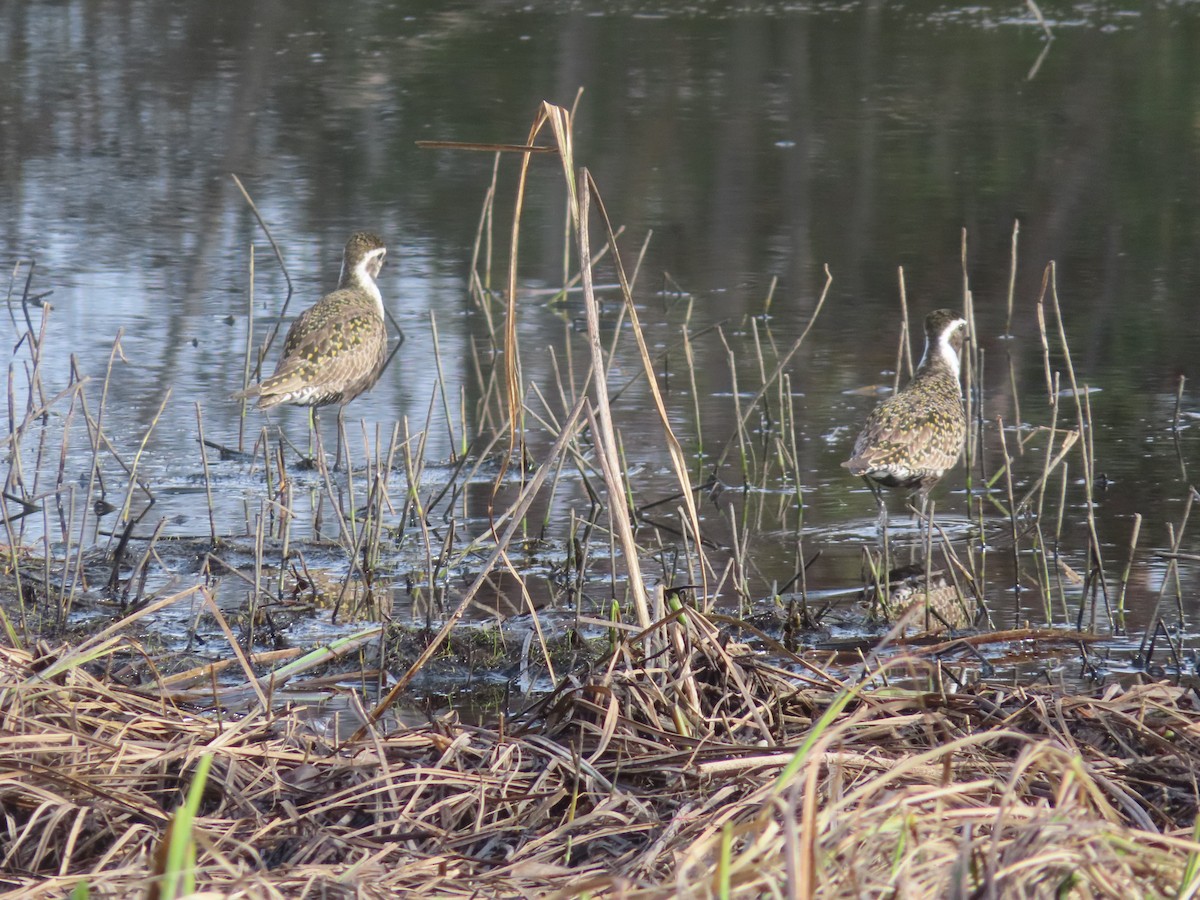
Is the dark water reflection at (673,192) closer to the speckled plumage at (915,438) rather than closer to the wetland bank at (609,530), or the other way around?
the wetland bank at (609,530)

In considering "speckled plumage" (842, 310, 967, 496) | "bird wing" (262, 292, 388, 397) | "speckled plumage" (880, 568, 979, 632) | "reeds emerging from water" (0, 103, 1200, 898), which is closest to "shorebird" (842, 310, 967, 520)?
"speckled plumage" (842, 310, 967, 496)

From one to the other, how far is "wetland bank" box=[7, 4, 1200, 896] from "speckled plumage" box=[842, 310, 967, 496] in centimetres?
24

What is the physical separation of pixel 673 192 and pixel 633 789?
11.2m

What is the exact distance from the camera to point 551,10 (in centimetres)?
2455

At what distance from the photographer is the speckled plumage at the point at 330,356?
732 cm

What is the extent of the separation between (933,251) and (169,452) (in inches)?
243

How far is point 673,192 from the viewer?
14203mm

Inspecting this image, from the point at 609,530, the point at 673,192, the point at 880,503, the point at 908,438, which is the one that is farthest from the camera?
the point at 673,192

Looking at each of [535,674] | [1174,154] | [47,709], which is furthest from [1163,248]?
[47,709]

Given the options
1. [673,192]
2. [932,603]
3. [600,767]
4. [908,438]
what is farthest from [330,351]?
[673,192]

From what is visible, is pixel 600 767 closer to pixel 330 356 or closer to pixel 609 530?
pixel 609 530

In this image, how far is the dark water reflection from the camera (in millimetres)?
8211

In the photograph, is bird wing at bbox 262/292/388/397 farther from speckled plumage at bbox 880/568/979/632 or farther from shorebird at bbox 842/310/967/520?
speckled plumage at bbox 880/568/979/632

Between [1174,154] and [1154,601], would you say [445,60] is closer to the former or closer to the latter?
[1174,154]
